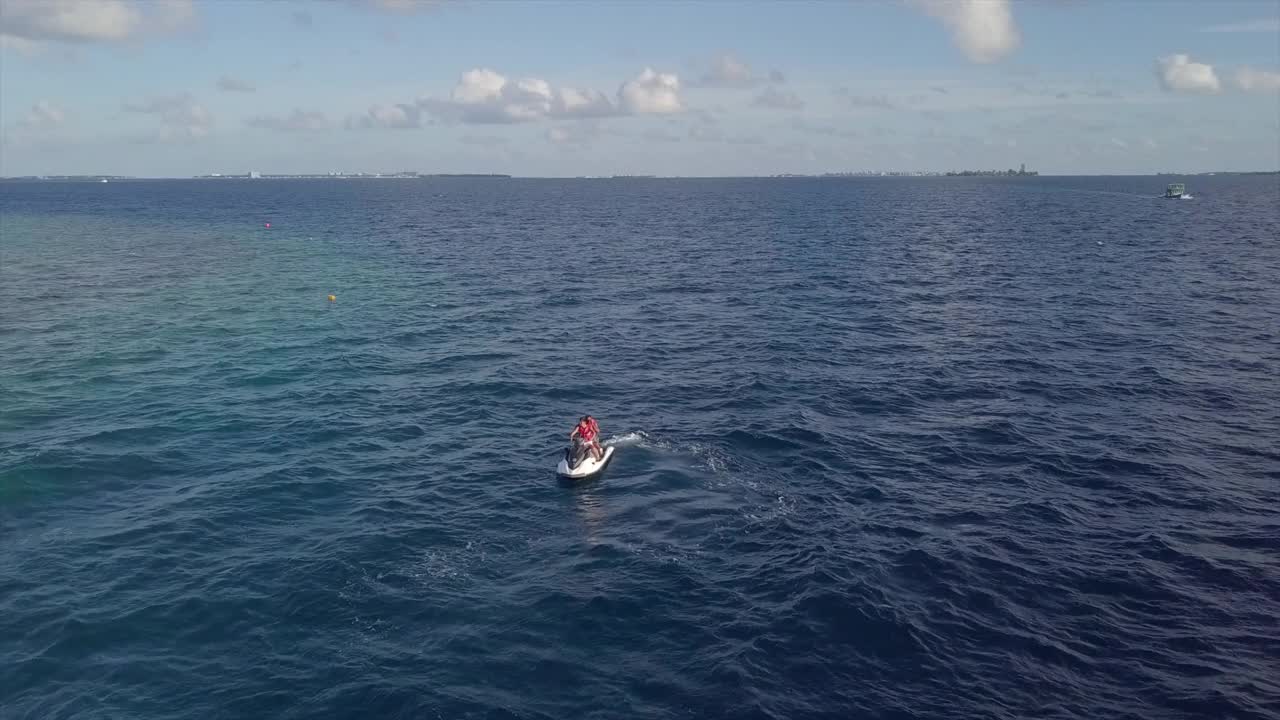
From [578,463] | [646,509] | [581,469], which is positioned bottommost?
[646,509]

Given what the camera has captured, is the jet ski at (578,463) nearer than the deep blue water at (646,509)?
No

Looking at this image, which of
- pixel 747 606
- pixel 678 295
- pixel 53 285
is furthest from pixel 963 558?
pixel 53 285

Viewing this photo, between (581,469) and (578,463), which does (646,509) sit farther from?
(578,463)

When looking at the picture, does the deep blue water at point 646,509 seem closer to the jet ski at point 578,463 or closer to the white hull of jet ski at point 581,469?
the white hull of jet ski at point 581,469

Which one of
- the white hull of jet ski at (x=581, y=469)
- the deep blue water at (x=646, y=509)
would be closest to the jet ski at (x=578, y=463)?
the white hull of jet ski at (x=581, y=469)

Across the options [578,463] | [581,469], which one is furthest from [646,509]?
[578,463]

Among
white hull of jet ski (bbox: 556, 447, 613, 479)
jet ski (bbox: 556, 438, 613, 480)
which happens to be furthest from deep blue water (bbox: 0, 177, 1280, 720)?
jet ski (bbox: 556, 438, 613, 480)
